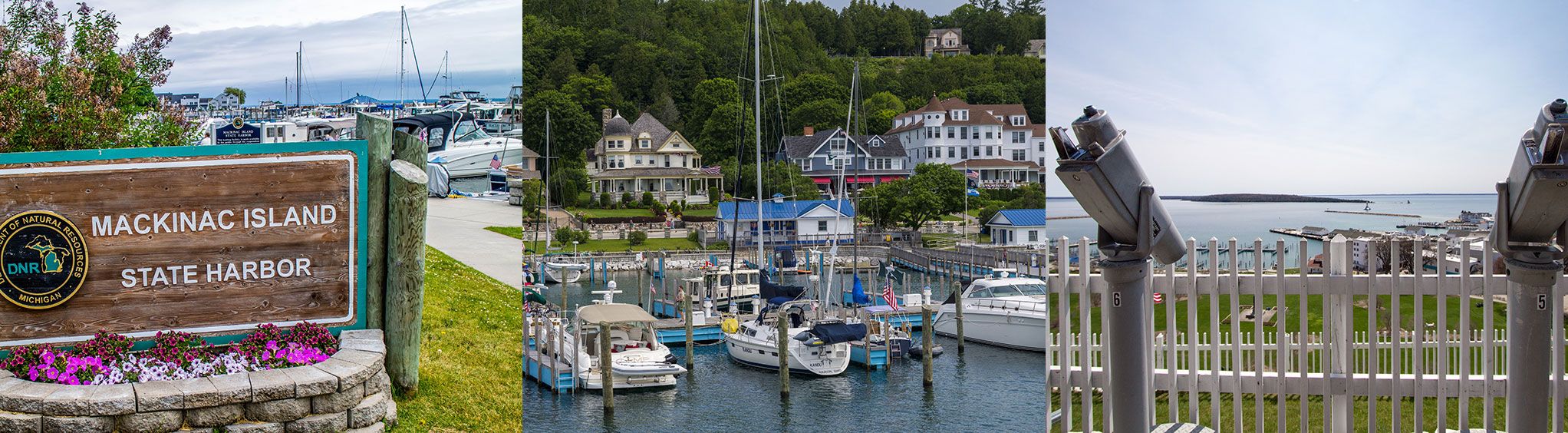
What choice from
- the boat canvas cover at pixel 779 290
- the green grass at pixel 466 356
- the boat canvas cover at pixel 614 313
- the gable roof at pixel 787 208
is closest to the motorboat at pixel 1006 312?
the gable roof at pixel 787 208

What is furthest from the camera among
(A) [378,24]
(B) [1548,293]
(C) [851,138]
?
(A) [378,24]

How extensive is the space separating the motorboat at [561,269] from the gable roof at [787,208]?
75cm

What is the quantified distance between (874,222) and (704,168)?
826 millimetres

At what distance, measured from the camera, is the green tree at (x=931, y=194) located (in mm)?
5016

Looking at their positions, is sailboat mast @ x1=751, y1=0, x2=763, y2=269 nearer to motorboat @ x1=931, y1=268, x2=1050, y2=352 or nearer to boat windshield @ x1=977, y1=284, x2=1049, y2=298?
motorboat @ x1=931, y1=268, x2=1050, y2=352

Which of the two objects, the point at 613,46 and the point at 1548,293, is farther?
the point at 613,46

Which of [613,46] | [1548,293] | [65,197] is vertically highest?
[613,46]

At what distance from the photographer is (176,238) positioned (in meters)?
4.57

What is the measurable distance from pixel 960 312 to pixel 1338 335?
1.76 meters

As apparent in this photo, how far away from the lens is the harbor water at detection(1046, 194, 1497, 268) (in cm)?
477

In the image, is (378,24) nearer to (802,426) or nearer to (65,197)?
(65,197)

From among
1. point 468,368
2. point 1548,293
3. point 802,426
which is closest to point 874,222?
point 802,426

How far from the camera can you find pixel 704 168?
5223 millimetres

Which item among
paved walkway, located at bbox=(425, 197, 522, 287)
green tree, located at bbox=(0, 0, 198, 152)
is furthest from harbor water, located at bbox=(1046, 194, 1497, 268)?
green tree, located at bbox=(0, 0, 198, 152)
